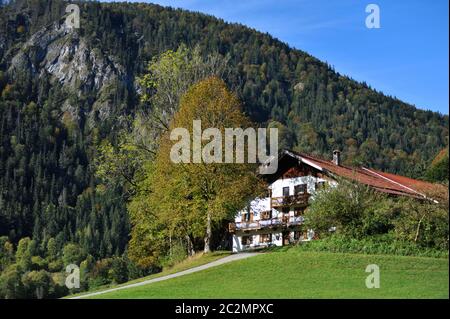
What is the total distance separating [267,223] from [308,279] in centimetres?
2527

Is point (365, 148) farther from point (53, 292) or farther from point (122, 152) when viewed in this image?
point (122, 152)

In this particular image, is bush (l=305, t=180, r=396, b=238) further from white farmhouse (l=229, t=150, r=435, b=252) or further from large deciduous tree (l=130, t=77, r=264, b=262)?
white farmhouse (l=229, t=150, r=435, b=252)

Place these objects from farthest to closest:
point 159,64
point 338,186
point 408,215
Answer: point 159,64 → point 338,186 → point 408,215

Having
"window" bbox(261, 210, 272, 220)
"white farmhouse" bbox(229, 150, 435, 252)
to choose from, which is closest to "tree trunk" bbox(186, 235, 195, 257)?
"white farmhouse" bbox(229, 150, 435, 252)

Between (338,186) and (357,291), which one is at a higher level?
(338,186)

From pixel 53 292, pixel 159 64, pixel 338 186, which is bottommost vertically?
pixel 53 292

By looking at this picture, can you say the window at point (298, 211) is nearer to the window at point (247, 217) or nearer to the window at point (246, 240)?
the window at point (247, 217)

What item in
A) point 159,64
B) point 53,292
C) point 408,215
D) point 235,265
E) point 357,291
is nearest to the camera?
point 357,291

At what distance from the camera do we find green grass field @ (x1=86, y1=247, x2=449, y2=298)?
26.7 m

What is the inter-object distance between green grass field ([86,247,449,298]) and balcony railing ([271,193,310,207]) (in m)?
14.9
